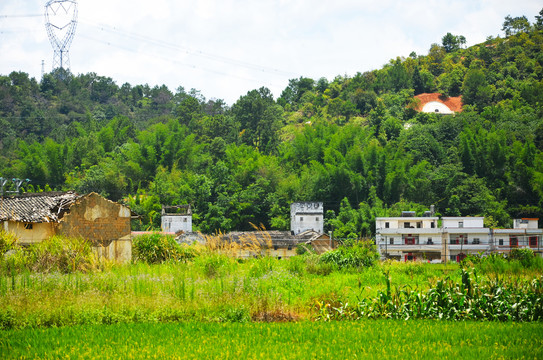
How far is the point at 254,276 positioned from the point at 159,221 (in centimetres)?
2911

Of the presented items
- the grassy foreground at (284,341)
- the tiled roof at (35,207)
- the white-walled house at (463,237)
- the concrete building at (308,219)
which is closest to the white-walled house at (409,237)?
the white-walled house at (463,237)

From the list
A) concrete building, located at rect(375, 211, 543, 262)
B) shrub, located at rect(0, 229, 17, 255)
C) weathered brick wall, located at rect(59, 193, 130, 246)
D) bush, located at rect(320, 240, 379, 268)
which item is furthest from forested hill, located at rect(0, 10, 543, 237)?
shrub, located at rect(0, 229, 17, 255)

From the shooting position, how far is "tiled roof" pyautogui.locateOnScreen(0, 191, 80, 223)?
1923cm

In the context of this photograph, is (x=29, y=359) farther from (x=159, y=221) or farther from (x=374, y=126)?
(x=374, y=126)

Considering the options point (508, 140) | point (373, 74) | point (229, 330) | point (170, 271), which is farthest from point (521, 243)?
point (373, 74)

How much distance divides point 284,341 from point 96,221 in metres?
12.2

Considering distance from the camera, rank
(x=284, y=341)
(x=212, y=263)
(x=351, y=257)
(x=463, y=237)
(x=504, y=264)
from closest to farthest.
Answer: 1. (x=284, y=341)
2. (x=212, y=263)
3. (x=504, y=264)
4. (x=351, y=257)
5. (x=463, y=237)

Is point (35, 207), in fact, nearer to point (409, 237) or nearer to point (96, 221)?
point (96, 221)

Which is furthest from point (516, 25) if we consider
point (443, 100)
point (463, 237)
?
point (463, 237)

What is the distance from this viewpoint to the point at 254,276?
1298cm

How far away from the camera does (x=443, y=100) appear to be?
6488 centimetres

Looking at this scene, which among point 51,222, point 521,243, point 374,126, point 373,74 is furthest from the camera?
point 373,74

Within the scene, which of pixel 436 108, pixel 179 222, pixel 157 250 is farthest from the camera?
pixel 436 108

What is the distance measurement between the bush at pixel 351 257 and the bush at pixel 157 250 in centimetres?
386
